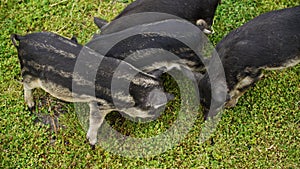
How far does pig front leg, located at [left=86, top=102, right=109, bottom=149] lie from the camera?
4.86 meters

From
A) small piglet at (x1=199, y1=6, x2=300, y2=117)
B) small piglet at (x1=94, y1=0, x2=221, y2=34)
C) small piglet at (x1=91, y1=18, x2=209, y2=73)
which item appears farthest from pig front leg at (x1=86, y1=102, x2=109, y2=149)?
small piglet at (x1=199, y1=6, x2=300, y2=117)

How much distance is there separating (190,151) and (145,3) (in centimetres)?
196

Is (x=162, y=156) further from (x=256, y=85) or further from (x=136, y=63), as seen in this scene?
(x=256, y=85)

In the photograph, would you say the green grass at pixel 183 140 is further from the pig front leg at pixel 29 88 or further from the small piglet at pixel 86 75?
the small piglet at pixel 86 75

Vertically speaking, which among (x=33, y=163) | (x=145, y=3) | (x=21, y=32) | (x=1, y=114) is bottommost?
(x=33, y=163)

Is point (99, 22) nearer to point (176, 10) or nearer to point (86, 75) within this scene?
point (176, 10)

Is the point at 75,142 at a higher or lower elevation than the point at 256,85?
lower

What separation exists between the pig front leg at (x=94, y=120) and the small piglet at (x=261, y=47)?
1.44 meters

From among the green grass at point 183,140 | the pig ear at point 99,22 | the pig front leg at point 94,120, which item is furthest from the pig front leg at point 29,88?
the pig ear at point 99,22

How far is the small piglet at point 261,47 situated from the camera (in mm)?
4367

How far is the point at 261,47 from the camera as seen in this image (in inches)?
173

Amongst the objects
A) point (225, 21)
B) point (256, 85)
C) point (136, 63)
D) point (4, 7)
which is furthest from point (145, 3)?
point (4, 7)

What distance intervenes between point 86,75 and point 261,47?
194 cm

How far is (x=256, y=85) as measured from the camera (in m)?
5.37
